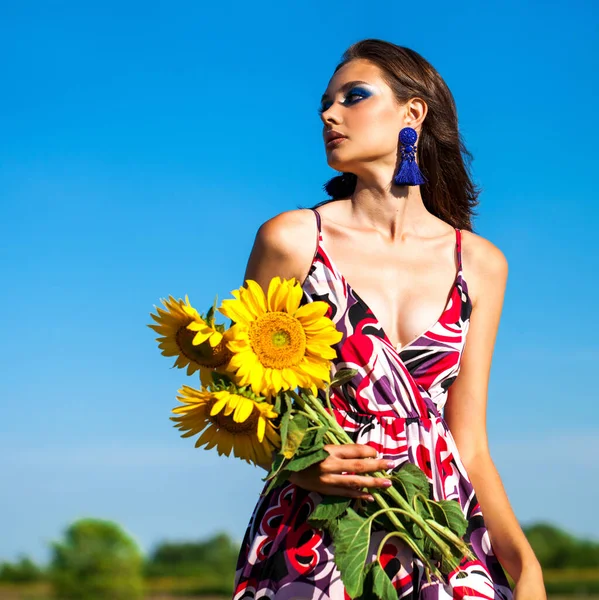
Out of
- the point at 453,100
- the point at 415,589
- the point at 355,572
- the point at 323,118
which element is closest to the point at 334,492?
the point at 355,572

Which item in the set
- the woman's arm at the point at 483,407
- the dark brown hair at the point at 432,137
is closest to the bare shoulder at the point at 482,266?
the woman's arm at the point at 483,407

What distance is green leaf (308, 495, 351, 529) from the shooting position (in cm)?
324

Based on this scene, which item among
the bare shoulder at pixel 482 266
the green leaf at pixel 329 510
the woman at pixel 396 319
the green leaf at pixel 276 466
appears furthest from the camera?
the bare shoulder at pixel 482 266

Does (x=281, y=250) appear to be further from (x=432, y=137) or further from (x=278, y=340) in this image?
(x=432, y=137)

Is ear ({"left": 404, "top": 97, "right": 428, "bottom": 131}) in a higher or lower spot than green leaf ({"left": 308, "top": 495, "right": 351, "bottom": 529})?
higher

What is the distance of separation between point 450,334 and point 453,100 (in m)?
1.40

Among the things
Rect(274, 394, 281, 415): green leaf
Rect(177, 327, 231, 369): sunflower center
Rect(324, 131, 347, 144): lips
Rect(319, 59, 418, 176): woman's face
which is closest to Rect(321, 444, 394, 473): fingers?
Rect(274, 394, 281, 415): green leaf

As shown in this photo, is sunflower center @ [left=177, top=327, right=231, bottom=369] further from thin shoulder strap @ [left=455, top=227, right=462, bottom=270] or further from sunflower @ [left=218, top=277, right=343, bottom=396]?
thin shoulder strap @ [left=455, top=227, right=462, bottom=270]

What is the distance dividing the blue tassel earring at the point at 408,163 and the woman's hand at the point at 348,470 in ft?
4.80

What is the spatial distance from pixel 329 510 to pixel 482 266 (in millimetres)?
1561

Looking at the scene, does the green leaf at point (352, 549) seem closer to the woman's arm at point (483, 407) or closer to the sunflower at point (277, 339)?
the sunflower at point (277, 339)

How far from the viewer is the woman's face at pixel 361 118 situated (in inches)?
160

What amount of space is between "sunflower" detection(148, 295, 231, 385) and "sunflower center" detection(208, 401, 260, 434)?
0.46ft

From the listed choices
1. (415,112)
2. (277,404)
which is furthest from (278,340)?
(415,112)
